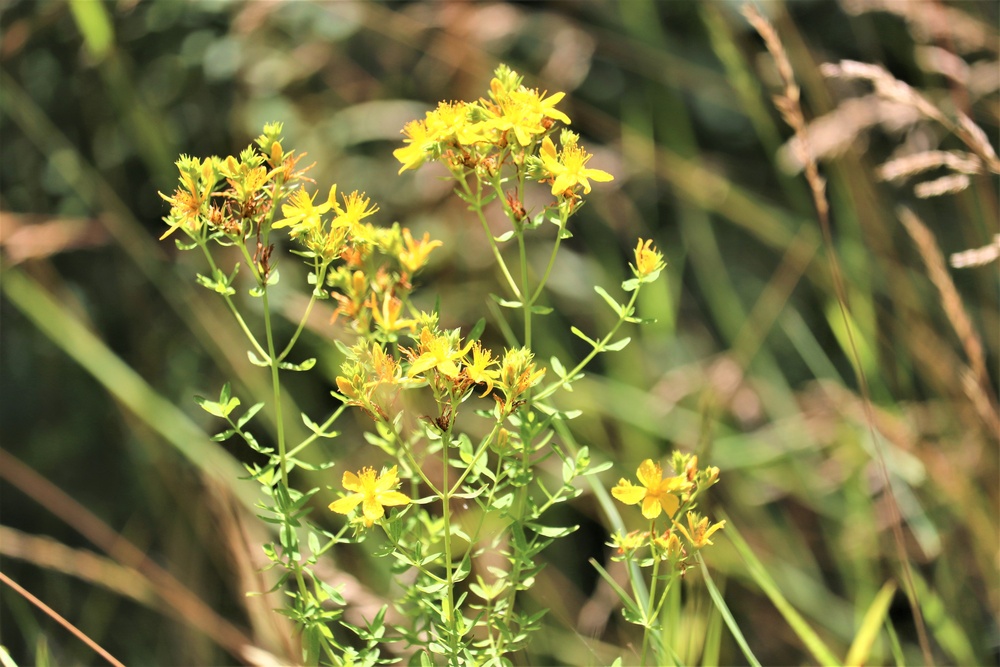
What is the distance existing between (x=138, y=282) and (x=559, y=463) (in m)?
0.87

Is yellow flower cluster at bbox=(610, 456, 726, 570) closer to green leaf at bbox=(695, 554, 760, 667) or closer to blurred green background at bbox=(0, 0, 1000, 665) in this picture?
green leaf at bbox=(695, 554, 760, 667)

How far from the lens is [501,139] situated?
0.64 metres

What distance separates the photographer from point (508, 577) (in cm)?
67

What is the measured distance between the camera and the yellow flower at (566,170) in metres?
0.63

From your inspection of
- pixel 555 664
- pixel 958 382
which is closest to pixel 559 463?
pixel 555 664

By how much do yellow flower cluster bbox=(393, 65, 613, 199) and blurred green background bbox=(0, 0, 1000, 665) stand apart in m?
0.83

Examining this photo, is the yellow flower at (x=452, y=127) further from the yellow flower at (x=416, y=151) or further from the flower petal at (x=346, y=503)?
the flower petal at (x=346, y=503)

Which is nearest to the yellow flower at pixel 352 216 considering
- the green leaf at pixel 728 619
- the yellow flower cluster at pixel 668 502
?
the yellow flower cluster at pixel 668 502

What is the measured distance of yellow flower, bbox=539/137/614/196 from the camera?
2.08 feet

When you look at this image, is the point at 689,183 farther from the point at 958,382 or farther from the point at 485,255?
the point at 958,382

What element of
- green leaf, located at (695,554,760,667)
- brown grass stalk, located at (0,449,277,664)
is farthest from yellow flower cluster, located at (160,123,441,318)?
brown grass stalk, located at (0,449,277,664)

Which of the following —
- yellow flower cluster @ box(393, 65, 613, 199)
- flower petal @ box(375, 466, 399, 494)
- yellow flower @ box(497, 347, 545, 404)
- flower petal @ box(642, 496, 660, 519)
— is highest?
yellow flower cluster @ box(393, 65, 613, 199)

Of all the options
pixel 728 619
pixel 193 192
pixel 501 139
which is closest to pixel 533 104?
pixel 501 139

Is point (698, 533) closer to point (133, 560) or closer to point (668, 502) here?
point (668, 502)
